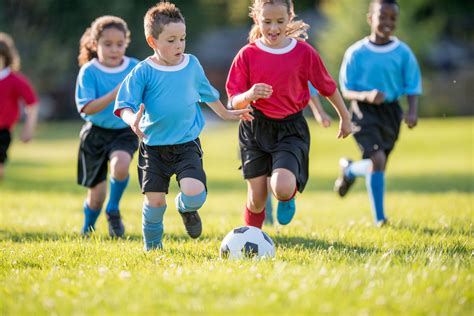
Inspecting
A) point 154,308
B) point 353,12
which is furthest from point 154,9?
point 353,12

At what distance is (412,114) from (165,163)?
10.7 ft

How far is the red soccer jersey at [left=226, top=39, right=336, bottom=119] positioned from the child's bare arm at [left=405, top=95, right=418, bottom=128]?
74.4 inches

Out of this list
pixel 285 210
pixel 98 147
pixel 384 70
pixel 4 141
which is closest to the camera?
pixel 285 210

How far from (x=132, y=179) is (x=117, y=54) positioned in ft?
41.1

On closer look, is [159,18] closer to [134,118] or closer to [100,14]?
[134,118]

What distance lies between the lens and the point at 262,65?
642 centimetres

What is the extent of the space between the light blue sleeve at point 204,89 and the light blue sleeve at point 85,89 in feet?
5.68

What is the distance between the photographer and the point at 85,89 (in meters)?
7.61

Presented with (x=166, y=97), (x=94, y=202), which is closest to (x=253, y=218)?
(x=166, y=97)

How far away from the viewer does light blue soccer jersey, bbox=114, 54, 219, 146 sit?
6.02m

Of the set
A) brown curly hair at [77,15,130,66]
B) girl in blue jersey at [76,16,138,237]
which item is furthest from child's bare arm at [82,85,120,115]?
brown curly hair at [77,15,130,66]

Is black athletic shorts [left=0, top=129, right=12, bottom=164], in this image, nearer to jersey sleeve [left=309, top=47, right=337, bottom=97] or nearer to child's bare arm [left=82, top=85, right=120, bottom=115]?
child's bare arm [left=82, top=85, right=120, bottom=115]

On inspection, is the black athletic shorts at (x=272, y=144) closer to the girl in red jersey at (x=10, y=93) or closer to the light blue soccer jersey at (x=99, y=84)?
the light blue soccer jersey at (x=99, y=84)

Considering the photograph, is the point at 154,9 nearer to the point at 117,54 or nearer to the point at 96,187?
the point at 117,54
